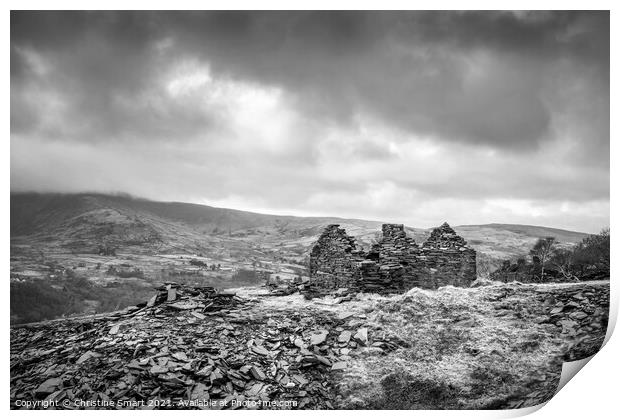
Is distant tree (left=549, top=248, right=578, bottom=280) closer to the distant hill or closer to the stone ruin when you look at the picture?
the distant hill

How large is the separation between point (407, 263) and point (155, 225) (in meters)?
6.07

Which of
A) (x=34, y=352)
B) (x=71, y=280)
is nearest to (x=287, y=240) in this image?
(x=71, y=280)

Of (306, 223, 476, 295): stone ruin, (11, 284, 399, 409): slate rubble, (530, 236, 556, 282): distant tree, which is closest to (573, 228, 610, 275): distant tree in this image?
(530, 236, 556, 282): distant tree

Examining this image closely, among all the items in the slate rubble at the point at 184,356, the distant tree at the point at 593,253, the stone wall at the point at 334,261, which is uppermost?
the distant tree at the point at 593,253

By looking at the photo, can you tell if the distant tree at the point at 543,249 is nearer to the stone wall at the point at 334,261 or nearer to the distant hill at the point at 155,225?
the distant hill at the point at 155,225

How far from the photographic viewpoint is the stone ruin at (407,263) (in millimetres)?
10203

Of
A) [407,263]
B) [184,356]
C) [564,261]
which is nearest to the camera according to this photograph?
[184,356]

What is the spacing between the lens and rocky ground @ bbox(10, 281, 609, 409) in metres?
6.44

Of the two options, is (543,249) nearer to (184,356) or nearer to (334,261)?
(334,261)

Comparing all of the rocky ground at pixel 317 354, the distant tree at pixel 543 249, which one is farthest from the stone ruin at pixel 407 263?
the distant tree at pixel 543 249

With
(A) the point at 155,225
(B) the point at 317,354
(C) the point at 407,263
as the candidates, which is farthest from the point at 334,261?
(A) the point at 155,225

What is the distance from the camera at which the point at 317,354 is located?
7062mm

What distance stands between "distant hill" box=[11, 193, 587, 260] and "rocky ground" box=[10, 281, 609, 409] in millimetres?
1637

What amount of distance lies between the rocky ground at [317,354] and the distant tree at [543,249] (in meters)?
4.91
